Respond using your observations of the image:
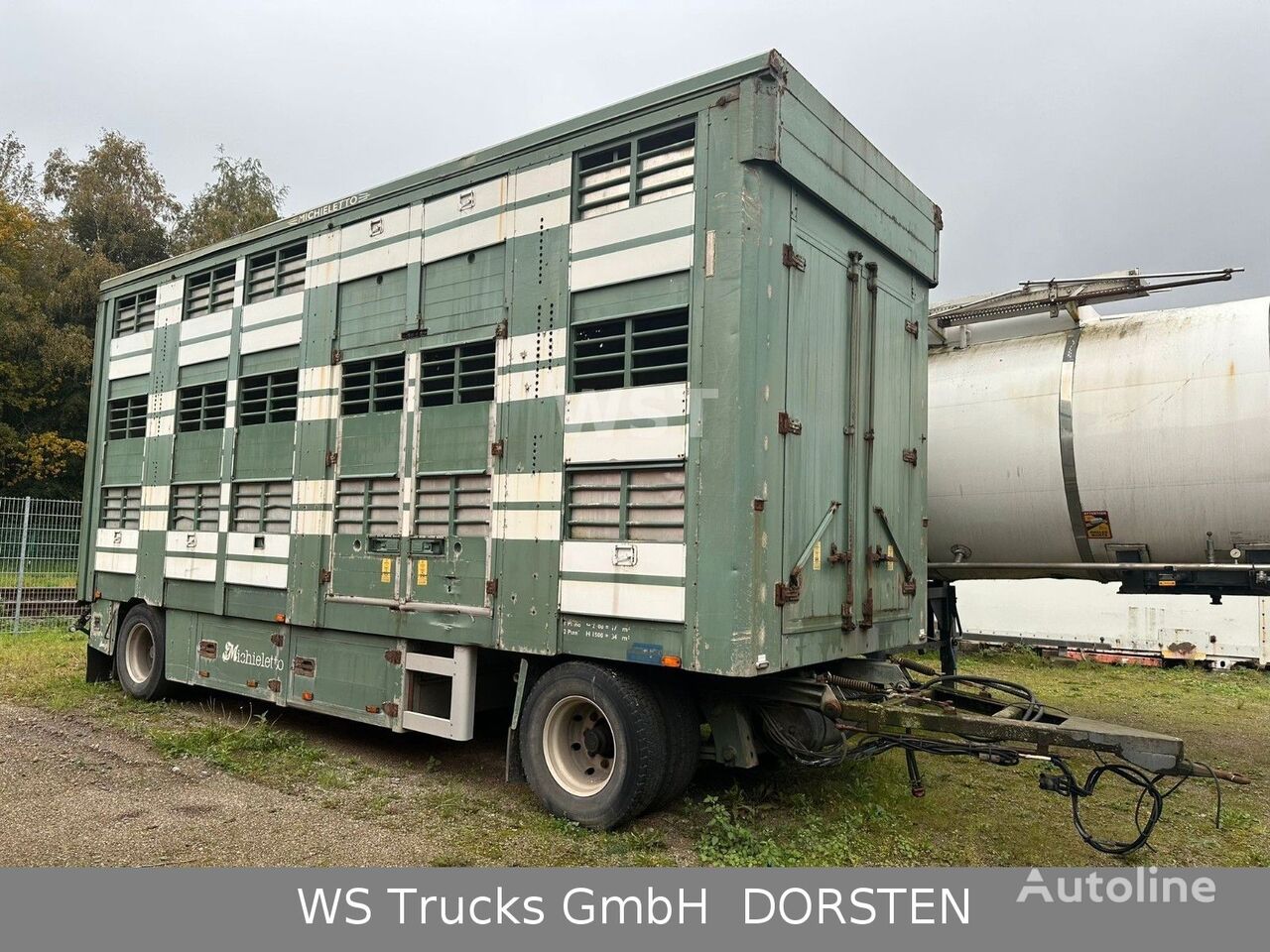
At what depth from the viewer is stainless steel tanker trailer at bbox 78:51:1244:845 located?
546 cm

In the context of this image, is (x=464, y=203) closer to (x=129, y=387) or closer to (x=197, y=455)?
(x=197, y=455)

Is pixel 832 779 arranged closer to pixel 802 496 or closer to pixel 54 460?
pixel 802 496

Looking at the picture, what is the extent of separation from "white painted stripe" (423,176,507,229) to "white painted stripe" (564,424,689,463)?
6.36ft

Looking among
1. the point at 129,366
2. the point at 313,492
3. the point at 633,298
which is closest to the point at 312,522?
the point at 313,492

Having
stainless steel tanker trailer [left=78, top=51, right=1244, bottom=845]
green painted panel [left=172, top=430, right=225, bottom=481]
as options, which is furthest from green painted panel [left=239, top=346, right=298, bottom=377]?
green painted panel [left=172, top=430, right=225, bottom=481]

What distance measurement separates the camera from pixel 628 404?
5.82 metres

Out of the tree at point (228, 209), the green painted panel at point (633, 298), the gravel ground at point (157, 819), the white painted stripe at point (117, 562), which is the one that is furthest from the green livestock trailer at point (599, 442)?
the tree at point (228, 209)

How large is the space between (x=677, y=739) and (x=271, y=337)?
211 inches

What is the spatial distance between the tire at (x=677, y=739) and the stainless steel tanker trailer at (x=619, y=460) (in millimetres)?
23

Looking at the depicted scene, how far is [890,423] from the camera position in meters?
6.92

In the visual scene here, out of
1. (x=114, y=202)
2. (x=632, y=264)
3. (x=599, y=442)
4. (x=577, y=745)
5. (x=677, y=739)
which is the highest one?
(x=114, y=202)

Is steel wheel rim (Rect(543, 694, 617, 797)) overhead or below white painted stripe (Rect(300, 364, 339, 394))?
below

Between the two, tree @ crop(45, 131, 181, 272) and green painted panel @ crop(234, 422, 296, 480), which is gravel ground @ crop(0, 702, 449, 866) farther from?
tree @ crop(45, 131, 181, 272)

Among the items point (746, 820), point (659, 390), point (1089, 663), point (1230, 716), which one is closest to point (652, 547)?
point (659, 390)
